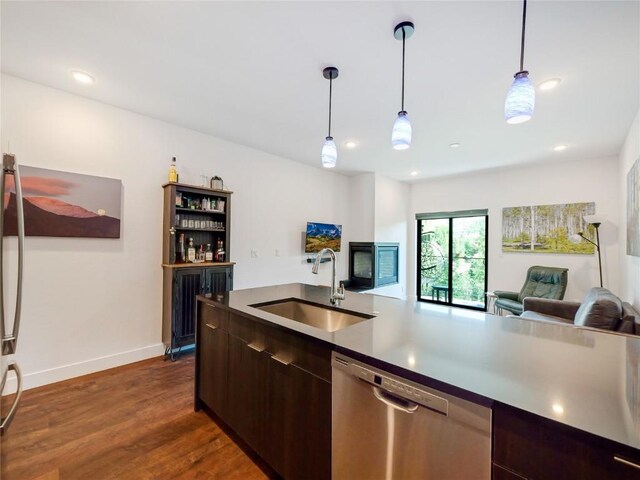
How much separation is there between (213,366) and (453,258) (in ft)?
17.0

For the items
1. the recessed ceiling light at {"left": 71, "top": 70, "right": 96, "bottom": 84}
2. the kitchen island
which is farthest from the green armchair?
the recessed ceiling light at {"left": 71, "top": 70, "right": 96, "bottom": 84}

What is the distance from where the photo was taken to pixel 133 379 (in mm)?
2660

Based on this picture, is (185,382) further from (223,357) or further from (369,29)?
(369,29)

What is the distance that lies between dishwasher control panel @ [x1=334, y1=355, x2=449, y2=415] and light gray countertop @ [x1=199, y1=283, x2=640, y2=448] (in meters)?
0.06

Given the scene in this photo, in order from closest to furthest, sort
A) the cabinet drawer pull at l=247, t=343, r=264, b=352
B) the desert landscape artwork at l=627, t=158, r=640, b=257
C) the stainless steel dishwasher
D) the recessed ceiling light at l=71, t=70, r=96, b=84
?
1. the stainless steel dishwasher
2. the cabinet drawer pull at l=247, t=343, r=264, b=352
3. the recessed ceiling light at l=71, t=70, r=96, b=84
4. the desert landscape artwork at l=627, t=158, r=640, b=257

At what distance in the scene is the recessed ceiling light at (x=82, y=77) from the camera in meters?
2.30

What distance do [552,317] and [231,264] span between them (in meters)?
3.95

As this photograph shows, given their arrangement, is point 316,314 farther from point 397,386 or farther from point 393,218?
point 393,218

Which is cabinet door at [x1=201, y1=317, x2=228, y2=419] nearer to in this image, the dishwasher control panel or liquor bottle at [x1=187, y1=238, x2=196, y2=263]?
the dishwasher control panel

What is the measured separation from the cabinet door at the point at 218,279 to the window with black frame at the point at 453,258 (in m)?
4.40

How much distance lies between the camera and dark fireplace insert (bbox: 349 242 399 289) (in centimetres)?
529

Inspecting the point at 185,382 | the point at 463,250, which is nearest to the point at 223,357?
the point at 185,382

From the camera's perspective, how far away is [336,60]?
2.07 meters

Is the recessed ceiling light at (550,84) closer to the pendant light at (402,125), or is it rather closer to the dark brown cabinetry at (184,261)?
the pendant light at (402,125)
